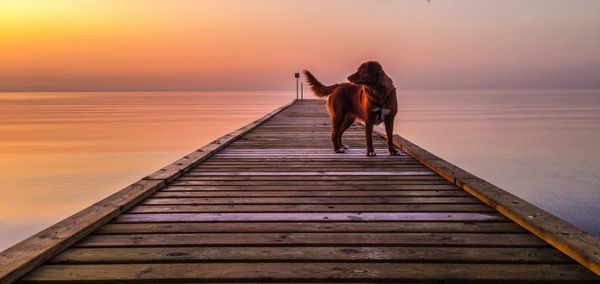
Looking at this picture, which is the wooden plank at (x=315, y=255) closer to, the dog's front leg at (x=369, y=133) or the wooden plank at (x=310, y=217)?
the wooden plank at (x=310, y=217)

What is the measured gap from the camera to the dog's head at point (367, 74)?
5.70 m

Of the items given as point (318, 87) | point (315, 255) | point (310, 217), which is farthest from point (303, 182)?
point (318, 87)

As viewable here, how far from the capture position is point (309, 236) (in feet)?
8.87

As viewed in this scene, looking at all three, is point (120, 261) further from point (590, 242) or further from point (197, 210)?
point (590, 242)

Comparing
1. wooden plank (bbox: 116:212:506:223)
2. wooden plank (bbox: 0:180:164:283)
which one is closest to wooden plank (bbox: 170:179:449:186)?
wooden plank (bbox: 0:180:164:283)

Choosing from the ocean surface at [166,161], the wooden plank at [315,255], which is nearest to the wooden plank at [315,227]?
the wooden plank at [315,255]

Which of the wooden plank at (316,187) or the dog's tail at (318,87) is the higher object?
→ the dog's tail at (318,87)

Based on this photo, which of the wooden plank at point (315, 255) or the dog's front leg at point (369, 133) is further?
the dog's front leg at point (369, 133)

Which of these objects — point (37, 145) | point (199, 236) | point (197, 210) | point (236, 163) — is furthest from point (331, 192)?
point (37, 145)

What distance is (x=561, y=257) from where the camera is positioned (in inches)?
92.2

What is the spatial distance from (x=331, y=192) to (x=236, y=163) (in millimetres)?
1936

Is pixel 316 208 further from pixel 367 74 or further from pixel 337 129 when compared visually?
pixel 337 129

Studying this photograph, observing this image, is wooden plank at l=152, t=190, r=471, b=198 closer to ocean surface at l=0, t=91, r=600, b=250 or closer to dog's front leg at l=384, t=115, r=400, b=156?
dog's front leg at l=384, t=115, r=400, b=156

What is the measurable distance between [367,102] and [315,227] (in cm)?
332
